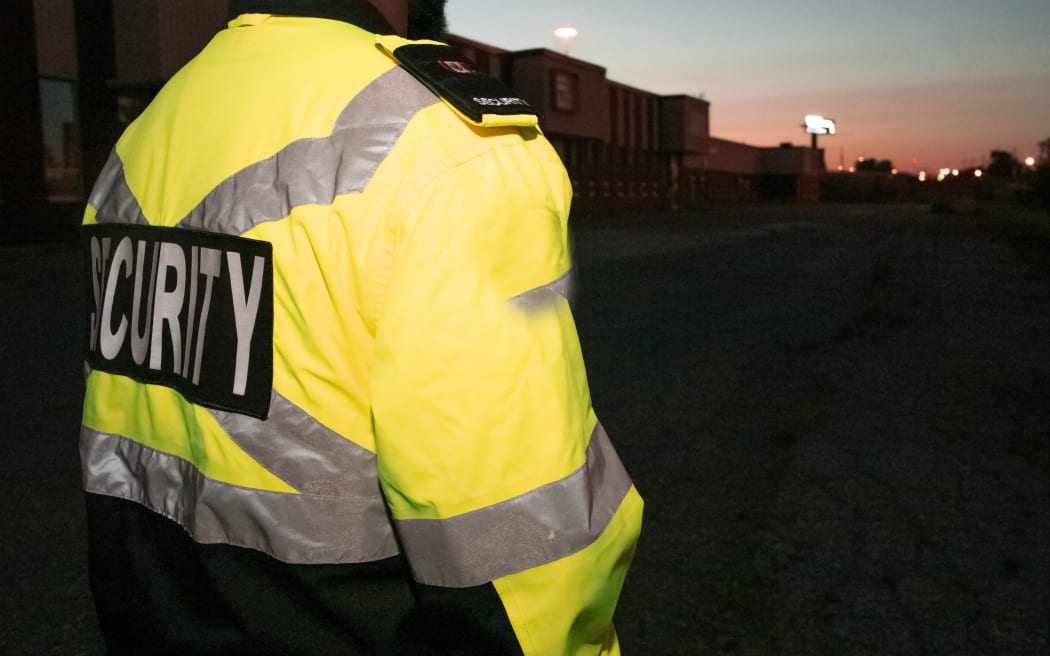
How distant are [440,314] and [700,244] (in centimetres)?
1900

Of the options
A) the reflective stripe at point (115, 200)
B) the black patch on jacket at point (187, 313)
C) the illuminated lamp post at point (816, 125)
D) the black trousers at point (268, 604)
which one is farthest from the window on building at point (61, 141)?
the illuminated lamp post at point (816, 125)

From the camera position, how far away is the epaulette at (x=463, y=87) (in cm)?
107

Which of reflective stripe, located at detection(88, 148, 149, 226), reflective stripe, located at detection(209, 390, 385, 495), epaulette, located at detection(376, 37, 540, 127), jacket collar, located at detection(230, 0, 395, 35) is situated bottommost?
reflective stripe, located at detection(209, 390, 385, 495)

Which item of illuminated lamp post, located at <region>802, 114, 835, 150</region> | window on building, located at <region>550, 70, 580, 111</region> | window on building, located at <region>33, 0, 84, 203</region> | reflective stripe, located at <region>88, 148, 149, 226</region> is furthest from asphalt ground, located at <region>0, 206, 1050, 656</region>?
illuminated lamp post, located at <region>802, 114, 835, 150</region>

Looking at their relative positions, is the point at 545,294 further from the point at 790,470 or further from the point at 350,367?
the point at 790,470

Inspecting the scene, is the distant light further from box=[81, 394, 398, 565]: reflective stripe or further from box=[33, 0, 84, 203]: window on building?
box=[81, 394, 398, 565]: reflective stripe

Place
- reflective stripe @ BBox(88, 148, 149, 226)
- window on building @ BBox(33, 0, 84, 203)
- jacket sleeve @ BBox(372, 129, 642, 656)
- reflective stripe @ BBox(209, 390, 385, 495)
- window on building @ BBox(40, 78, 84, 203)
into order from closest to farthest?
jacket sleeve @ BBox(372, 129, 642, 656)
reflective stripe @ BBox(209, 390, 385, 495)
reflective stripe @ BBox(88, 148, 149, 226)
window on building @ BBox(33, 0, 84, 203)
window on building @ BBox(40, 78, 84, 203)

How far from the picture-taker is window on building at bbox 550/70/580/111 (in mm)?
29938

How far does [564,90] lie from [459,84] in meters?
30.6

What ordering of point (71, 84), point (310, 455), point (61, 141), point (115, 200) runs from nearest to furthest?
point (310, 455)
point (115, 200)
point (61, 141)
point (71, 84)

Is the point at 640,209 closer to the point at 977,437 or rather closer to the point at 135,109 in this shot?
the point at 135,109

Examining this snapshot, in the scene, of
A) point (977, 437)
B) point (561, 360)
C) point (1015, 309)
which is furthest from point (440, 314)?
point (1015, 309)

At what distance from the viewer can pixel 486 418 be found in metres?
1.04

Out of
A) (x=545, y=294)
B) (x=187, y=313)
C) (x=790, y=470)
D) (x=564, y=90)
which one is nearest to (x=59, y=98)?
(x=790, y=470)
